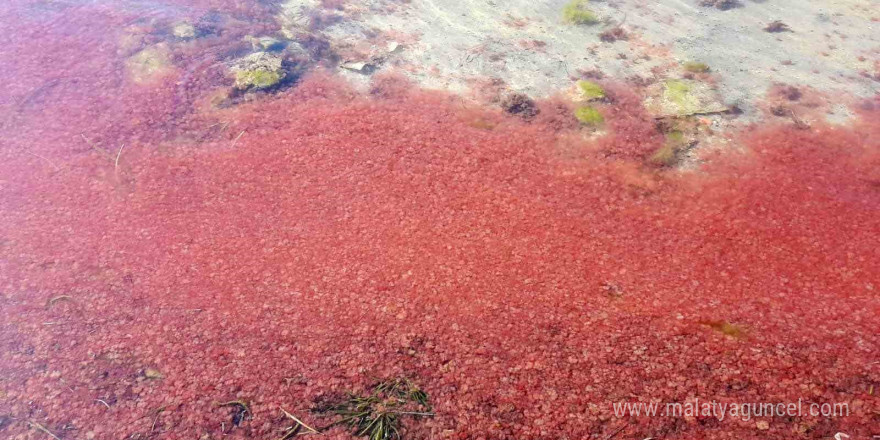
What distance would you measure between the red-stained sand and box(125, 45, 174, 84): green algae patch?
182mm

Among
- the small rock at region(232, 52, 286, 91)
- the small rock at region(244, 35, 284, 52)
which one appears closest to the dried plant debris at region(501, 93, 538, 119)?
the small rock at region(232, 52, 286, 91)

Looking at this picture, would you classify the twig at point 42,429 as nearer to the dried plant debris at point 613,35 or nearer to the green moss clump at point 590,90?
the green moss clump at point 590,90

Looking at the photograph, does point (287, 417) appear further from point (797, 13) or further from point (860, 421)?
point (797, 13)

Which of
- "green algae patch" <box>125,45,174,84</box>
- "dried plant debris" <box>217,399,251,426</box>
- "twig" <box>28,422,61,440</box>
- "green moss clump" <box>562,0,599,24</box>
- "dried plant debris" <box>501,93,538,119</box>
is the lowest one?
"twig" <box>28,422,61,440</box>

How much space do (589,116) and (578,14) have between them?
6.36ft

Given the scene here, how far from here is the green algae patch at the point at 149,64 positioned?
5418 millimetres

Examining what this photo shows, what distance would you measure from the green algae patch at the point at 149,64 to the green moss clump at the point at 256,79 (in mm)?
774

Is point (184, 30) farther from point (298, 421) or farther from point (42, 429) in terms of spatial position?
point (298, 421)

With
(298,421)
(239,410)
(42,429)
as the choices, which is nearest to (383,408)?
(298,421)

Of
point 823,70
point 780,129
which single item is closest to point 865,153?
point 780,129

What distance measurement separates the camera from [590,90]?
5.34 m

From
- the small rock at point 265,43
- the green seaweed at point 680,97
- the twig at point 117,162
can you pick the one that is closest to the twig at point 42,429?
the twig at point 117,162

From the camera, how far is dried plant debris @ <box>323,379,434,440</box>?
289 cm

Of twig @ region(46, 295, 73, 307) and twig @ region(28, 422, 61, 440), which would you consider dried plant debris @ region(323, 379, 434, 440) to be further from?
twig @ region(46, 295, 73, 307)
